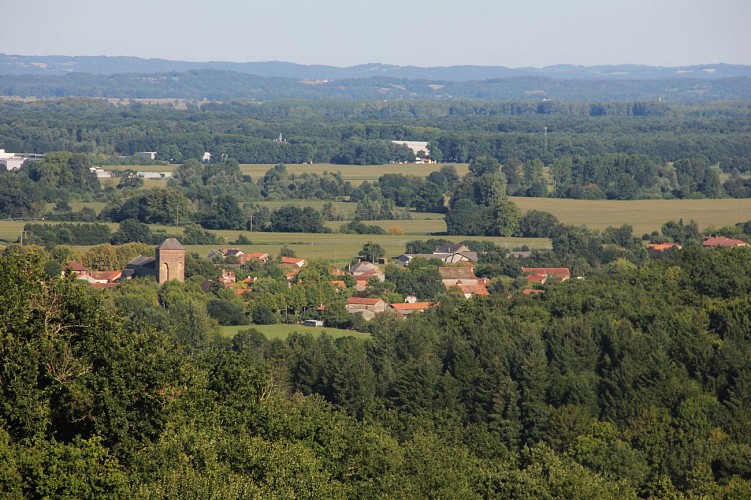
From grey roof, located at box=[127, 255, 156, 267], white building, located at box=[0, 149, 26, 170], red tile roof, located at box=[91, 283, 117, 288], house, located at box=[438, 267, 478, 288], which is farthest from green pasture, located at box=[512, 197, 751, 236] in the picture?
white building, located at box=[0, 149, 26, 170]

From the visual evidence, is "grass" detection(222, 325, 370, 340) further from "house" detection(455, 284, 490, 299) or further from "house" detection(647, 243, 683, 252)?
"house" detection(647, 243, 683, 252)

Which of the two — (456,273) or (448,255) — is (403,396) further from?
(448,255)

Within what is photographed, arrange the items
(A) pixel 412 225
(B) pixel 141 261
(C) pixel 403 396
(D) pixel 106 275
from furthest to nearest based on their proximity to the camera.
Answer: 1. (A) pixel 412 225
2. (B) pixel 141 261
3. (D) pixel 106 275
4. (C) pixel 403 396

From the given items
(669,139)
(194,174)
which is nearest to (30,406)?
(194,174)

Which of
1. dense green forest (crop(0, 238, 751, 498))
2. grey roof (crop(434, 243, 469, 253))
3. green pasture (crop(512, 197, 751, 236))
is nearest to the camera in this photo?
dense green forest (crop(0, 238, 751, 498))

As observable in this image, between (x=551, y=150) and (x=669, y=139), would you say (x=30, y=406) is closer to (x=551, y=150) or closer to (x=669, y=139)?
(x=551, y=150)

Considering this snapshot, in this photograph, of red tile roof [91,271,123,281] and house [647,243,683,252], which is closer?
red tile roof [91,271,123,281]

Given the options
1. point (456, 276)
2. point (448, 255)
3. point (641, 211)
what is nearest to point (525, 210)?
point (641, 211)
